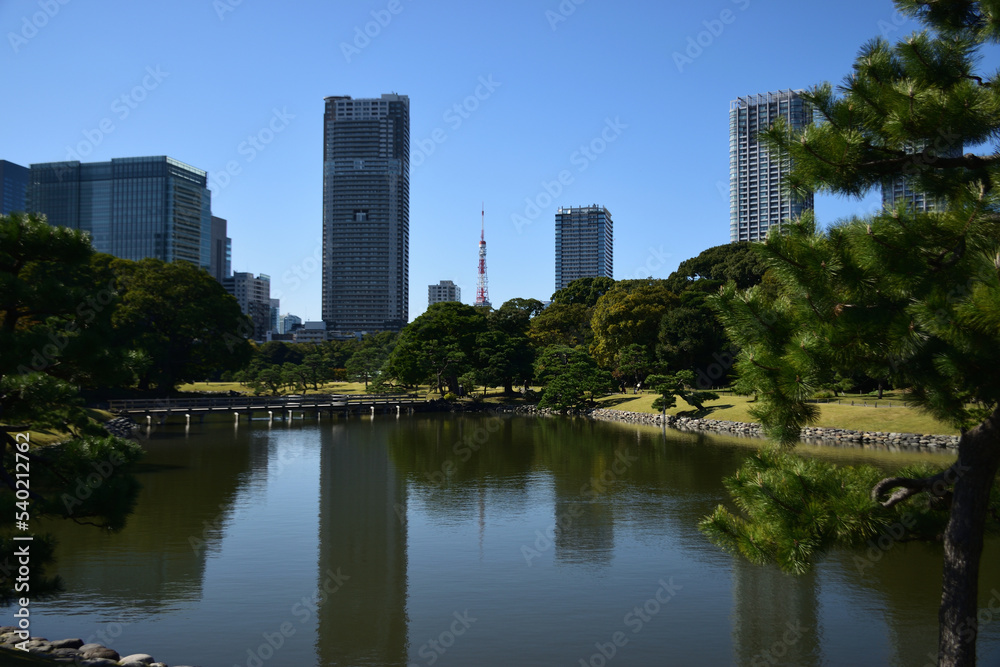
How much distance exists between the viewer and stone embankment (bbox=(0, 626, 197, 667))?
693 centimetres

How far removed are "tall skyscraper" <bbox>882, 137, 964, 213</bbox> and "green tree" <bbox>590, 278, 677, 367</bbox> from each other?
128 feet

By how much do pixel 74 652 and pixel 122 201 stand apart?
375 ft

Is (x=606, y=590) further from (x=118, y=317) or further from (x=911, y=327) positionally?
(x=118, y=317)

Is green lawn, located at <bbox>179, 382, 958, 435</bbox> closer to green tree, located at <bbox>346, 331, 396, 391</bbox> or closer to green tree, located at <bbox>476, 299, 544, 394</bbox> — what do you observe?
green tree, located at <bbox>476, 299, 544, 394</bbox>

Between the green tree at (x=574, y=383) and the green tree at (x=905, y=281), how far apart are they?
36.8 m

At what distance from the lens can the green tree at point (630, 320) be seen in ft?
145

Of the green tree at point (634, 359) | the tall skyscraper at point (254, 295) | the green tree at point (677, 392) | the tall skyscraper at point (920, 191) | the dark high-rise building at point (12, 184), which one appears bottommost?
the green tree at point (677, 392)

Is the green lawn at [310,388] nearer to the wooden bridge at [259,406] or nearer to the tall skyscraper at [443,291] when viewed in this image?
the wooden bridge at [259,406]

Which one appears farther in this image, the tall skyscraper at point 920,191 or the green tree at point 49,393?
the green tree at point 49,393

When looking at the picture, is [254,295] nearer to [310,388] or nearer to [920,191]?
[310,388]

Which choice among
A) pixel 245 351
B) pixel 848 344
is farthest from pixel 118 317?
pixel 848 344

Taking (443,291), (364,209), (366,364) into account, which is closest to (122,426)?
(366,364)

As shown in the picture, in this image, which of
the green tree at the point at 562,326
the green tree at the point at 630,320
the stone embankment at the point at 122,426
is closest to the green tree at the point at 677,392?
the green tree at the point at 630,320

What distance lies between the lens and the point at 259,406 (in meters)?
39.0
